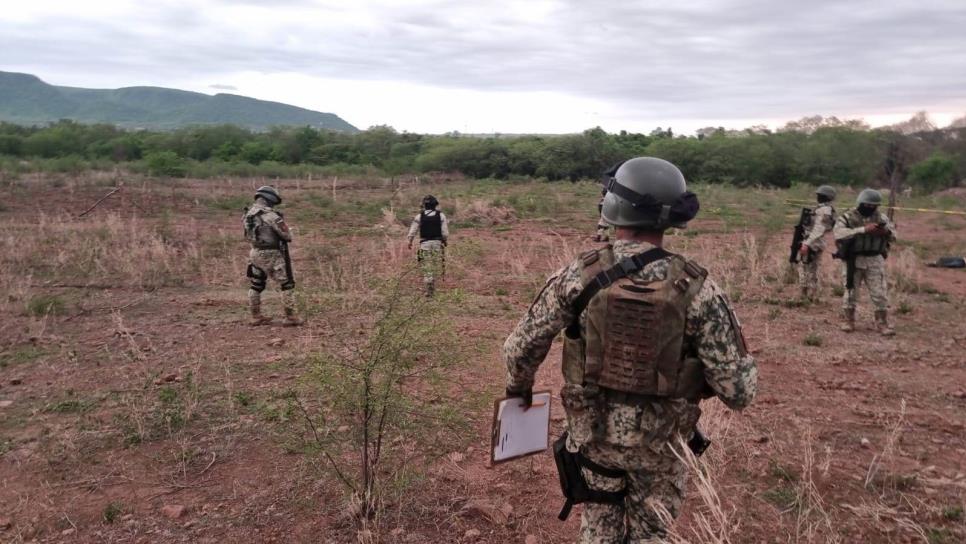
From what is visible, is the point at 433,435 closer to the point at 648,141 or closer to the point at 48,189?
the point at 48,189

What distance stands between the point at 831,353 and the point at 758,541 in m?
3.95

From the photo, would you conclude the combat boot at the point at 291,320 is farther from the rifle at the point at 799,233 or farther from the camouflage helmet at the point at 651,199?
the rifle at the point at 799,233

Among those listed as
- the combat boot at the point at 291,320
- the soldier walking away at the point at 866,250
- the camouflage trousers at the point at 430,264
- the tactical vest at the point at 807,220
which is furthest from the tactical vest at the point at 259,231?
the tactical vest at the point at 807,220

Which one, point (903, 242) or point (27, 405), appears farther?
point (903, 242)

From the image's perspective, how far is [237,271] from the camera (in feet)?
34.0

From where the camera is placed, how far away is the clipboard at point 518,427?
249 cm

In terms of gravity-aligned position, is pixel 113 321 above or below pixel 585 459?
below

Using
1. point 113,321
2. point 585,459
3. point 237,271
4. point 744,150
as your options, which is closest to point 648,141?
point 744,150

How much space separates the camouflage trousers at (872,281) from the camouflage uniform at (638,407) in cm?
620

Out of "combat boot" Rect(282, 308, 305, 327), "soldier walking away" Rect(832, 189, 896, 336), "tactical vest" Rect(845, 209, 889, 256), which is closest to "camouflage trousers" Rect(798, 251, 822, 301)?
"soldier walking away" Rect(832, 189, 896, 336)

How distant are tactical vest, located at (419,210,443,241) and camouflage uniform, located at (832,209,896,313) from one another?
498cm

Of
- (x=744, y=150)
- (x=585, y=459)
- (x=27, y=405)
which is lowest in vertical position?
(x=27, y=405)

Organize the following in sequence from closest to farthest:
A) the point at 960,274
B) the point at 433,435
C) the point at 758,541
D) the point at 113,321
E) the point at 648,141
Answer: the point at 758,541, the point at 433,435, the point at 113,321, the point at 960,274, the point at 648,141

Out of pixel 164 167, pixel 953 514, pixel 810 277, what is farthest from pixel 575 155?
pixel 953 514
